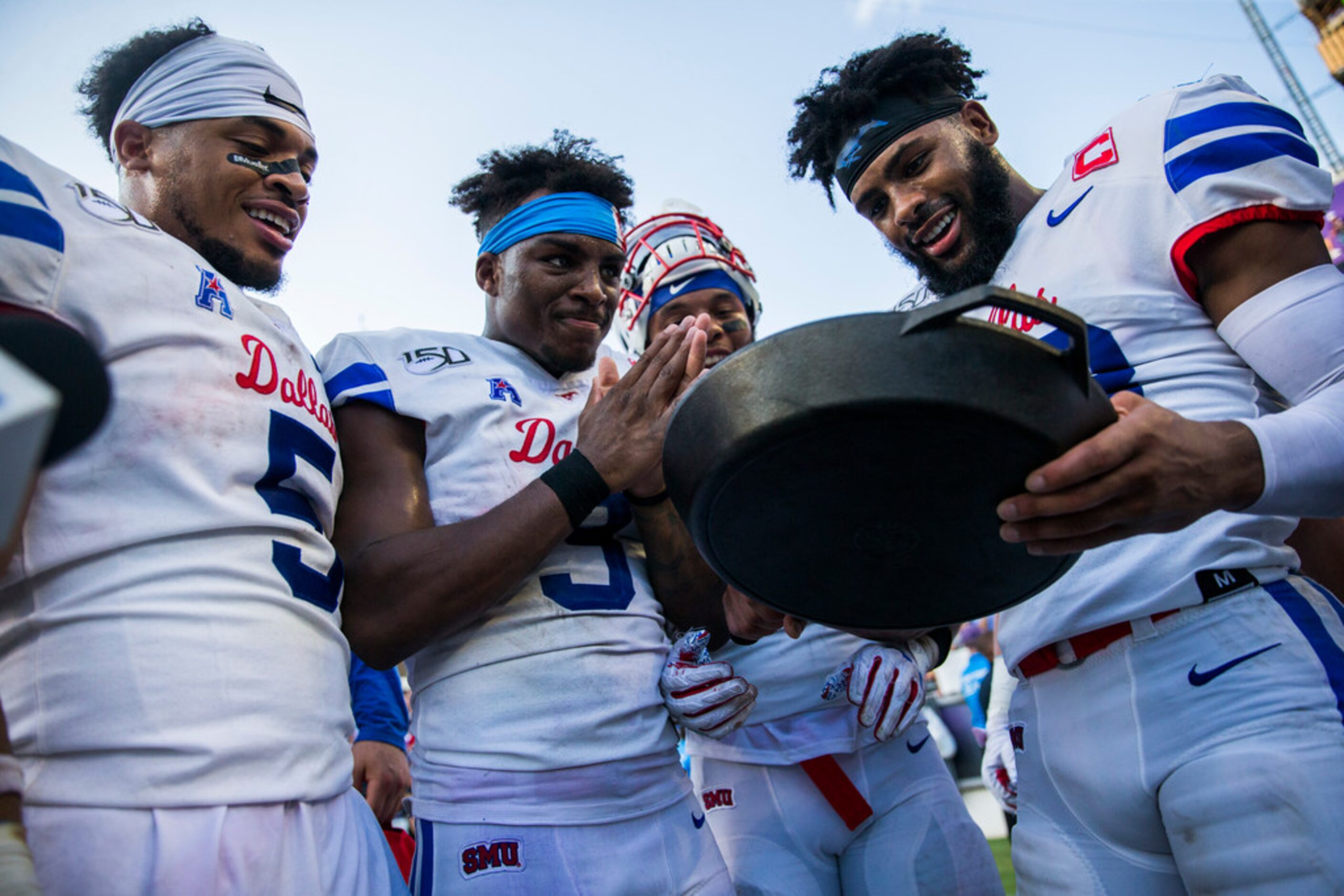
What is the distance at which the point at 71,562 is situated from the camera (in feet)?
4.30

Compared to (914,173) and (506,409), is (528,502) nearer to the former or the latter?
(506,409)

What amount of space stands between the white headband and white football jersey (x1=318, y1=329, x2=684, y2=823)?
66 cm

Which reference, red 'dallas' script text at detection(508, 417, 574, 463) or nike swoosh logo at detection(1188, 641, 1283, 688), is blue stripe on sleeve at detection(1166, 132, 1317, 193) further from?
red 'dallas' script text at detection(508, 417, 574, 463)

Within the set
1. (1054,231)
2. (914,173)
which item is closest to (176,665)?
(1054,231)

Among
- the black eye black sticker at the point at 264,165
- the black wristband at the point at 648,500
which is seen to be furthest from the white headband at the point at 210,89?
the black wristband at the point at 648,500

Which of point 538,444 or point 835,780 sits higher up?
point 538,444

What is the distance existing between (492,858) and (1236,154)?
2.20 meters

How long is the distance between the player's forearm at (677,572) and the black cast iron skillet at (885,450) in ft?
2.45

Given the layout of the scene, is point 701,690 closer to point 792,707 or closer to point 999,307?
point 792,707

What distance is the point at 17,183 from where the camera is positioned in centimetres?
125

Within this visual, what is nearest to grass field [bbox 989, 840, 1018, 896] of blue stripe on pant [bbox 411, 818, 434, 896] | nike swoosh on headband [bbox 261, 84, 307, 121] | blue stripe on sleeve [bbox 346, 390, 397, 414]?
blue stripe on pant [bbox 411, 818, 434, 896]

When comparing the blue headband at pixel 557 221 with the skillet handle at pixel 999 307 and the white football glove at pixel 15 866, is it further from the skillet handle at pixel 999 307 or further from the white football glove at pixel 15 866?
the white football glove at pixel 15 866

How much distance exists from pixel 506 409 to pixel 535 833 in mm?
1038

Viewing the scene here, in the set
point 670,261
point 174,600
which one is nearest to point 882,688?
point 174,600
